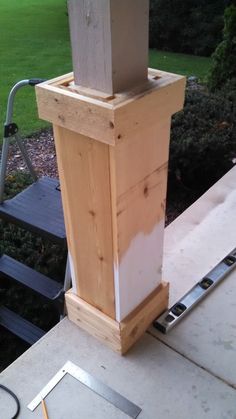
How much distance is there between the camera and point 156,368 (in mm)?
1494

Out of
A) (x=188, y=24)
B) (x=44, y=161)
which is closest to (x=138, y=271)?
(x=44, y=161)

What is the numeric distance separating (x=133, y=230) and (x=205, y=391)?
2.05 ft

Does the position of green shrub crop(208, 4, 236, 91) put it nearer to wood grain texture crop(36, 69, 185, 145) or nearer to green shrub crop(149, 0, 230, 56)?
wood grain texture crop(36, 69, 185, 145)

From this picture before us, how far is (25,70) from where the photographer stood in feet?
18.5

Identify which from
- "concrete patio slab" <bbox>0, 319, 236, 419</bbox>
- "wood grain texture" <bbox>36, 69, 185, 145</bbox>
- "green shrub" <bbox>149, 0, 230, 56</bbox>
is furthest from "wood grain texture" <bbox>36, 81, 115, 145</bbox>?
"green shrub" <bbox>149, 0, 230, 56</bbox>

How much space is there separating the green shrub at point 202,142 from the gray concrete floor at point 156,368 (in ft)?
3.35

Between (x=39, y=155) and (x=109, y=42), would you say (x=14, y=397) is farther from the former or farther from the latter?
(x=39, y=155)

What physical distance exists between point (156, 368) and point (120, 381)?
0.14m

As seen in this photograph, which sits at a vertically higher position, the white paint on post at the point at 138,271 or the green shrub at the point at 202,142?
the white paint on post at the point at 138,271

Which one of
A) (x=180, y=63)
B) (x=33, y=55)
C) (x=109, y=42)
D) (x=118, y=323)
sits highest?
(x=109, y=42)

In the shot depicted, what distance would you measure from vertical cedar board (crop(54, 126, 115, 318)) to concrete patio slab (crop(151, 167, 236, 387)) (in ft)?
1.10

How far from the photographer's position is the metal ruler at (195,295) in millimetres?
1631

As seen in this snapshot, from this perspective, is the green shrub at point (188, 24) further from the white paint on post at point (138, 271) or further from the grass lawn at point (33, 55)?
the white paint on post at point (138, 271)

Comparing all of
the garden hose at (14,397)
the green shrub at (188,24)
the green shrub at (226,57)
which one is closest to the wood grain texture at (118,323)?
the garden hose at (14,397)
